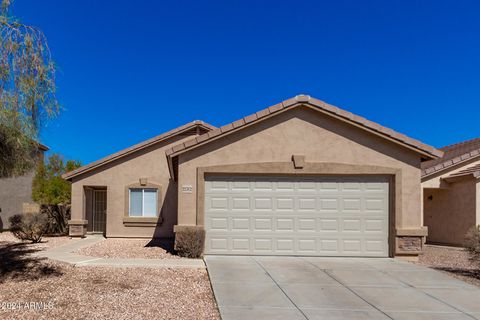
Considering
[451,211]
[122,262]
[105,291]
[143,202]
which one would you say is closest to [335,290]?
[105,291]

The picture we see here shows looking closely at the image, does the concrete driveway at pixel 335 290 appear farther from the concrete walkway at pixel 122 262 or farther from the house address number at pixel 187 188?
the house address number at pixel 187 188

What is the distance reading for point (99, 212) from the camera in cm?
1936

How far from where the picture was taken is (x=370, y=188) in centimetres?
1188

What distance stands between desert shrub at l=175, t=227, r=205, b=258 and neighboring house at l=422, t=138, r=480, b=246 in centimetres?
1027

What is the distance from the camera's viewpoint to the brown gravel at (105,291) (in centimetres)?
627

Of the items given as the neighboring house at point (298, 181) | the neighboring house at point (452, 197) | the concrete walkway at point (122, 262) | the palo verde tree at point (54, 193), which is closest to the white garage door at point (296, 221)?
the neighboring house at point (298, 181)

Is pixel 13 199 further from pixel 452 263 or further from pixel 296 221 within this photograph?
pixel 452 263

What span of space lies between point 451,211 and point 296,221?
8584mm

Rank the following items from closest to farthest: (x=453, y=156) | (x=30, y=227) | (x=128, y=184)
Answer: (x=30, y=227), (x=128, y=184), (x=453, y=156)

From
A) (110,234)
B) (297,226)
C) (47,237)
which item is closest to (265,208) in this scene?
(297,226)

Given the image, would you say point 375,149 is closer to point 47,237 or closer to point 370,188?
point 370,188

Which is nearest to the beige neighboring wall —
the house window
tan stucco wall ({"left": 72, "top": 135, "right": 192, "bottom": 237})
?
tan stucco wall ({"left": 72, "top": 135, "right": 192, "bottom": 237})

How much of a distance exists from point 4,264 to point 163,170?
8275 millimetres

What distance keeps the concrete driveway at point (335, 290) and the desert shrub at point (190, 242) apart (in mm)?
Result: 477
